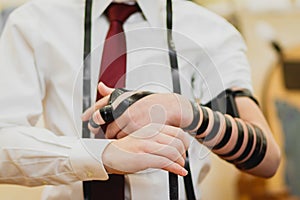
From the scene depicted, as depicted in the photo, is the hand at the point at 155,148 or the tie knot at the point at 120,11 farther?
the tie knot at the point at 120,11

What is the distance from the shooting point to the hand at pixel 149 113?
1.46 ft

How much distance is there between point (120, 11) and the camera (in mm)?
588

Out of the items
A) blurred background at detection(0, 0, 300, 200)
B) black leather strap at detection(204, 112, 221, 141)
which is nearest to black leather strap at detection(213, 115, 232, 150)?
black leather strap at detection(204, 112, 221, 141)

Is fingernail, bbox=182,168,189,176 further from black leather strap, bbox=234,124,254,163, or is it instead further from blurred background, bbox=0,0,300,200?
blurred background, bbox=0,0,300,200

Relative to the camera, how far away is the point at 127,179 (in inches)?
21.6

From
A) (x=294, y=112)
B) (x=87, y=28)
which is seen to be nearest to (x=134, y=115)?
(x=87, y=28)

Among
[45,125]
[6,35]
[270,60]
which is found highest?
[6,35]

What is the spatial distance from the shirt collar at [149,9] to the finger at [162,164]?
165mm

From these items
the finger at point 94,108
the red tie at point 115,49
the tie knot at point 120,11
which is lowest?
the finger at point 94,108

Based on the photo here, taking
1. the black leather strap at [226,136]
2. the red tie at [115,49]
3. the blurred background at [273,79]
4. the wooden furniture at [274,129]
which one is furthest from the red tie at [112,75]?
the wooden furniture at [274,129]

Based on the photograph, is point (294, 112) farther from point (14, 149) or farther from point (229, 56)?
point (14, 149)

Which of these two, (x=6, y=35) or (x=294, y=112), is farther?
(x=294, y=112)

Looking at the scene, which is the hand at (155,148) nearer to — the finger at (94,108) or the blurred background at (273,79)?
the finger at (94,108)

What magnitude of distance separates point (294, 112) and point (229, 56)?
94 centimetres
